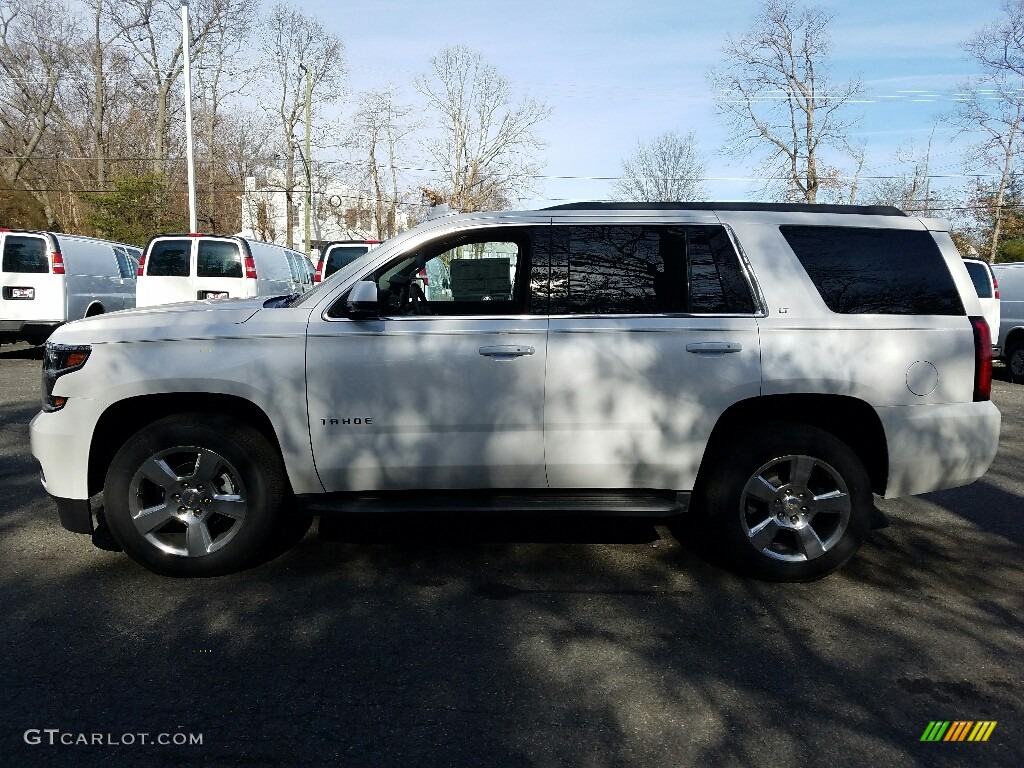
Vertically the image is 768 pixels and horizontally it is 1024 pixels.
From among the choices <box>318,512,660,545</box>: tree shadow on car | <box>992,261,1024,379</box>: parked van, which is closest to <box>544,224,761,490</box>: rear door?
<box>318,512,660,545</box>: tree shadow on car

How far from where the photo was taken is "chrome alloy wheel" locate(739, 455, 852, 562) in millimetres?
4328

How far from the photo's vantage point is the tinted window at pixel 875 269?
14.3ft

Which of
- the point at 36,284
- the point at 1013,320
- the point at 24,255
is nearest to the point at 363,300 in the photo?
the point at 36,284

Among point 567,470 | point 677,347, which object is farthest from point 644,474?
point 677,347

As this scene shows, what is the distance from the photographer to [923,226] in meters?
4.51

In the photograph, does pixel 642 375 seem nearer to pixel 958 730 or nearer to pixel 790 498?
pixel 790 498

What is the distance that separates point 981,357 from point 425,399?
292 cm

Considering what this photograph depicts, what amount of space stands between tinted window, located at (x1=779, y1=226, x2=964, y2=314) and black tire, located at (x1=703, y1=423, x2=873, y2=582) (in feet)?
2.44

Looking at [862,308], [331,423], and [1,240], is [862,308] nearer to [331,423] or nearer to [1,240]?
[331,423]

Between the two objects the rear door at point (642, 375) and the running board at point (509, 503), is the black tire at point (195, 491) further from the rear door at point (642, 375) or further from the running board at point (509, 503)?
the rear door at point (642, 375)

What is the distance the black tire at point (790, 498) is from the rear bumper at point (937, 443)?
0.69ft

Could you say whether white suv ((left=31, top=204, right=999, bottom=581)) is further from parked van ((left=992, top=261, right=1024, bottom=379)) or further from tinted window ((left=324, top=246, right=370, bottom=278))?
tinted window ((left=324, top=246, right=370, bottom=278))

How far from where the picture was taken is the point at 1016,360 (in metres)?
13.8

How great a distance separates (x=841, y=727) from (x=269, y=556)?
310cm
